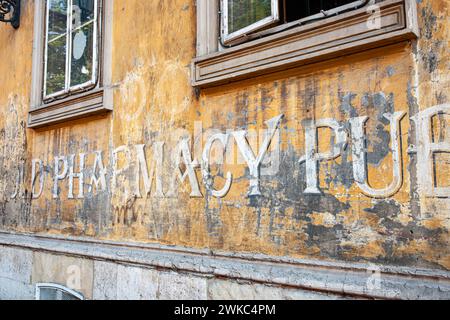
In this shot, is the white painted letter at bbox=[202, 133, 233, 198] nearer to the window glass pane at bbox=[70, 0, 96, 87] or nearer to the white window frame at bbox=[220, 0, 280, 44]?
the white window frame at bbox=[220, 0, 280, 44]

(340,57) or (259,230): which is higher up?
(340,57)

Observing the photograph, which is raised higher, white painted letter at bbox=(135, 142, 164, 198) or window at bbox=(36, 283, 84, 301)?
white painted letter at bbox=(135, 142, 164, 198)

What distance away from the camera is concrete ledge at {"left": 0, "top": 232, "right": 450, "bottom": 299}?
1899 millimetres

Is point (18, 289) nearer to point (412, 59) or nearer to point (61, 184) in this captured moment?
point (61, 184)

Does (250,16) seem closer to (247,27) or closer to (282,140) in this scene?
(247,27)

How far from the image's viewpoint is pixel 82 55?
160 inches

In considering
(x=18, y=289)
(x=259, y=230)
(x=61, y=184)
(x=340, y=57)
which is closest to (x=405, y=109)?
(x=340, y=57)

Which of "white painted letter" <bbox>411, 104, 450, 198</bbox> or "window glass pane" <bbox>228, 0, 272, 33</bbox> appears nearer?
"white painted letter" <bbox>411, 104, 450, 198</bbox>

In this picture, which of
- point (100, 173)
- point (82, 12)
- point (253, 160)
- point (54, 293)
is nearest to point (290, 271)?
point (253, 160)

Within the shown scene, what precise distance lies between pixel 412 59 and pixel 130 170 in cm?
230

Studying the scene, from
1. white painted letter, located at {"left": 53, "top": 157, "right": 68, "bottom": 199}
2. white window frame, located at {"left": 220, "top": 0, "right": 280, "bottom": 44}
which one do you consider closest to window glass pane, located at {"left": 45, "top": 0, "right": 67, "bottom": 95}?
white painted letter, located at {"left": 53, "top": 157, "right": 68, "bottom": 199}

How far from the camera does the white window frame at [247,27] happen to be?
2626mm

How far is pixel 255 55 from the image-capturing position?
2590 mm

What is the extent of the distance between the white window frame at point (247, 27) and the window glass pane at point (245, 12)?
31mm
